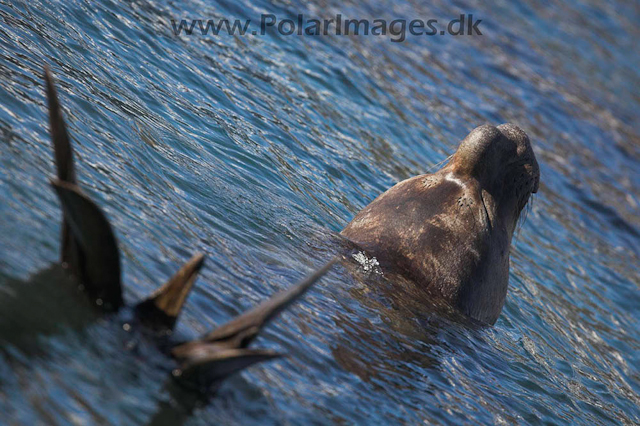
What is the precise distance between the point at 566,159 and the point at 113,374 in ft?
38.4

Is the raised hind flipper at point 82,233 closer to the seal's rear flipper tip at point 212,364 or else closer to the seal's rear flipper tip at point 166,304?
the seal's rear flipper tip at point 166,304

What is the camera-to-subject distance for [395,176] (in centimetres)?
1033

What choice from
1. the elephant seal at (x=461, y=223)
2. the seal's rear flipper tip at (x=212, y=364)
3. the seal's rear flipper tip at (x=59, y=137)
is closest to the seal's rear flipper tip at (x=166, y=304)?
the seal's rear flipper tip at (x=212, y=364)

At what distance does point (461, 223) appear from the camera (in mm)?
7008

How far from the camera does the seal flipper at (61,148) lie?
138 inches

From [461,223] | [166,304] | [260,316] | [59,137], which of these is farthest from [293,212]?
[59,137]

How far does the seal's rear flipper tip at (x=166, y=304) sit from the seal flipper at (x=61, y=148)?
0.35 m

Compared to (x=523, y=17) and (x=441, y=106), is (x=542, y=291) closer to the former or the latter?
(x=441, y=106)

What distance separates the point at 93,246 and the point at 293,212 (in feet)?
12.6

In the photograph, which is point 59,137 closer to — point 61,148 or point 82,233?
point 61,148

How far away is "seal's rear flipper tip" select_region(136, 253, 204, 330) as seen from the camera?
3938 millimetres

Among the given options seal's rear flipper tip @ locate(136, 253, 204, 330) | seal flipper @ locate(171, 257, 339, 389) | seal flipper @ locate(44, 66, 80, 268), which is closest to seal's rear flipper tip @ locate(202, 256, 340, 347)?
seal flipper @ locate(171, 257, 339, 389)

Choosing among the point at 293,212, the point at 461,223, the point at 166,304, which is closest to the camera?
the point at 166,304

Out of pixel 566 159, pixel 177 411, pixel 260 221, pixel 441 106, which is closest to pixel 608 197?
pixel 566 159
